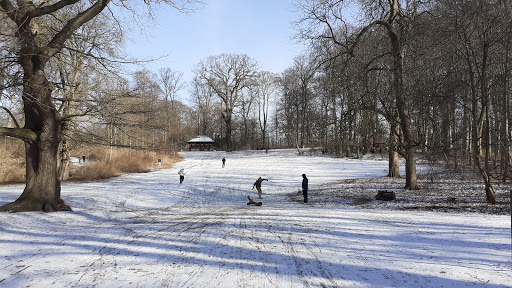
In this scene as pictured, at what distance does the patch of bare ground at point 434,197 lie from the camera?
1091 centimetres

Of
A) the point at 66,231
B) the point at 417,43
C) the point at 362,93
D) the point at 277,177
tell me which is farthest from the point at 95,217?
the point at 277,177

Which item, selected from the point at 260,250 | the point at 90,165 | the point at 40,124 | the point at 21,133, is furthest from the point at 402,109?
the point at 90,165

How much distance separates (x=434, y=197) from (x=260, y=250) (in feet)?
34.5

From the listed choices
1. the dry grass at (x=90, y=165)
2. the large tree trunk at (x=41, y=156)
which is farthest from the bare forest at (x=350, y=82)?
the dry grass at (x=90, y=165)

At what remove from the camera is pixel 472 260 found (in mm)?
5473

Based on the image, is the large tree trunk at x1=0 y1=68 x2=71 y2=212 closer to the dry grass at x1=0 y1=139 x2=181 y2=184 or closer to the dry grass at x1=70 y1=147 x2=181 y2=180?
the dry grass at x1=0 y1=139 x2=181 y2=184

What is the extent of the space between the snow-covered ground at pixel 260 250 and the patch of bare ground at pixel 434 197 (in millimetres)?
1464

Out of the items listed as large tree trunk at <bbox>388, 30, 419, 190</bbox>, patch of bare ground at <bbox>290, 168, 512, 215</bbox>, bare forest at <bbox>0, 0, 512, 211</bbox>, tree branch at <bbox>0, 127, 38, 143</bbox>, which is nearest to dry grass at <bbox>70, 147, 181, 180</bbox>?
bare forest at <bbox>0, 0, 512, 211</bbox>

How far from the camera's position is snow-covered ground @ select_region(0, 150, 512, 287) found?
15.6ft

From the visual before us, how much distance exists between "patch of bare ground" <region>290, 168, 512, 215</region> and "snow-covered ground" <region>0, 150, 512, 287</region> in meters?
1.46

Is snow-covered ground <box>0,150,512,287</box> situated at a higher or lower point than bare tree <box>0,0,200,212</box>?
lower

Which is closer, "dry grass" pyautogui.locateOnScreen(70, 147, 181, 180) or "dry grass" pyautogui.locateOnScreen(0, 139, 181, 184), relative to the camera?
"dry grass" pyautogui.locateOnScreen(0, 139, 181, 184)

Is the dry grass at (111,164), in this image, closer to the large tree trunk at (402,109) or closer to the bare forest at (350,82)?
the bare forest at (350,82)

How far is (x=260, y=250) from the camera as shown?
6254 millimetres
